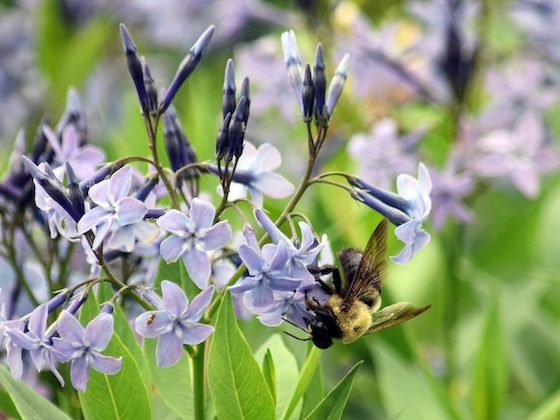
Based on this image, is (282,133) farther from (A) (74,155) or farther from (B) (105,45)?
(A) (74,155)

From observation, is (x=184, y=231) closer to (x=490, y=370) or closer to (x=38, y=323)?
(x=38, y=323)

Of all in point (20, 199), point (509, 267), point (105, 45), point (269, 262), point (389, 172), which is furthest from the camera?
point (105, 45)

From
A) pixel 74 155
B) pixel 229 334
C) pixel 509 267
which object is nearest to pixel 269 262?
pixel 229 334

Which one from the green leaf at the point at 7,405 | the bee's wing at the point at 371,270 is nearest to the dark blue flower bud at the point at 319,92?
the bee's wing at the point at 371,270

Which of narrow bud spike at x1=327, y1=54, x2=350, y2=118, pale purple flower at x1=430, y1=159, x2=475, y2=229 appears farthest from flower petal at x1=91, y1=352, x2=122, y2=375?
pale purple flower at x1=430, y1=159, x2=475, y2=229

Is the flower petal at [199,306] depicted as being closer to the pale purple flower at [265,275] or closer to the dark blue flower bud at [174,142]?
the pale purple flower at [265,275]

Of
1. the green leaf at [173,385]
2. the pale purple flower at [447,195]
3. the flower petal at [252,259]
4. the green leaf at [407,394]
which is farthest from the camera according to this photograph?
the pale purple flower at [447,195]
